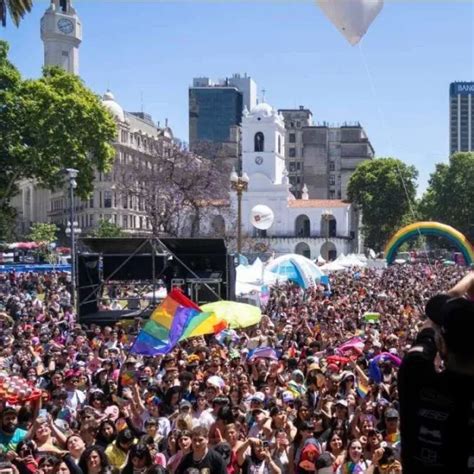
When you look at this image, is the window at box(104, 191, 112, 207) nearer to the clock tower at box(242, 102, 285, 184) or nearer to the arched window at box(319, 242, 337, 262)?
the clock tower at box(242, 102, 285, 184)

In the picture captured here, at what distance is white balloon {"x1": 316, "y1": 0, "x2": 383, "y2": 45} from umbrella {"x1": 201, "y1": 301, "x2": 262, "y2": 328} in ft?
27.7

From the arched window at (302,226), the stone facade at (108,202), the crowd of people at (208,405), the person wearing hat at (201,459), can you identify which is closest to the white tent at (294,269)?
the crowd of people at (208,405)

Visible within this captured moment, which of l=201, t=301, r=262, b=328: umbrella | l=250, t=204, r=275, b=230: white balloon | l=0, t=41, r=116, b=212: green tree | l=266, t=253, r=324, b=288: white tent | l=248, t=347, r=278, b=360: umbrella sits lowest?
l=248, t=347, r=278, b=360: umbrella

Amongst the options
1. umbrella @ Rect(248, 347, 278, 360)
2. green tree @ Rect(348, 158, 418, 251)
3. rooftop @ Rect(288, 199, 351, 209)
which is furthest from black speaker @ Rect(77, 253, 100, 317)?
green tree @ Rect(348, 158, 418, 251)

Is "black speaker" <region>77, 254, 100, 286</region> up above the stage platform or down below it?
above

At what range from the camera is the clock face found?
291ft

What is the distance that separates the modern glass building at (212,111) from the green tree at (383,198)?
71.6m

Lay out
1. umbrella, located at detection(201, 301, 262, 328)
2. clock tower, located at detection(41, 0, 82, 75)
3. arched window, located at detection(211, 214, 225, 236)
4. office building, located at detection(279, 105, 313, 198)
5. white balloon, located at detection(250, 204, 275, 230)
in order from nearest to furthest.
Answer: umbrella, located at detection(201, 301, 262, 328), white balloon, located at detection(250, 204, 275, 230), arched window, located at detection(211, 214, 225, 236), clock tower, located at detection(41, 0, 82, 75), office building, located at detection(279, 105, 313, 198)

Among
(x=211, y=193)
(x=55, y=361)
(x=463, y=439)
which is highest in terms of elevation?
(x=211, y=193)

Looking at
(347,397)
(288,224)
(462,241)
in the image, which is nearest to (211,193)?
(462,241)

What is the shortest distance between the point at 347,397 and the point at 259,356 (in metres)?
3.31

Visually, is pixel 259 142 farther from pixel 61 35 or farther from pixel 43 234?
pixel 43 234

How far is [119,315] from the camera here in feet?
65.6

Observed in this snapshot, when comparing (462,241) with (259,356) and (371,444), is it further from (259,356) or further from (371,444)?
(371,444)
